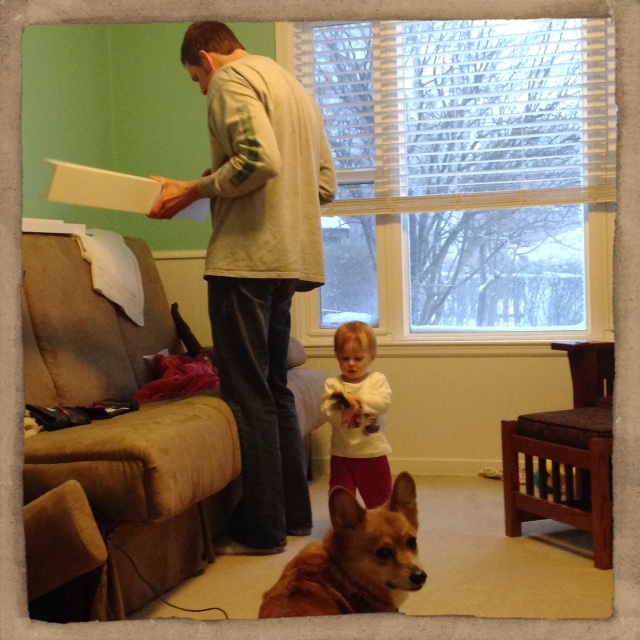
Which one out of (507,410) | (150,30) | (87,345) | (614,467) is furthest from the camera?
(87,345)

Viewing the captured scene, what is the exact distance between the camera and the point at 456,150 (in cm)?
131

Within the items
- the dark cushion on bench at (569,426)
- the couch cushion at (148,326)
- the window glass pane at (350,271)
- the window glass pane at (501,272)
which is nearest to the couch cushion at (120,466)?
the couch cushion at (148,326)

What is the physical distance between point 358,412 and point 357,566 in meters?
0.26

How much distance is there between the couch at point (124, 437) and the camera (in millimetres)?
1197

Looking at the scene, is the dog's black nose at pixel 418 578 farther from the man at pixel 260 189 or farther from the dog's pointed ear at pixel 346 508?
the man at pixel 260 189

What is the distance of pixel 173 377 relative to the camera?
1.53 meters

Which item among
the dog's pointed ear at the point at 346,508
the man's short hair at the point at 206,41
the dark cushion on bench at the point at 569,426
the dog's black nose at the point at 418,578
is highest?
the man's short hair at the point at 206,41

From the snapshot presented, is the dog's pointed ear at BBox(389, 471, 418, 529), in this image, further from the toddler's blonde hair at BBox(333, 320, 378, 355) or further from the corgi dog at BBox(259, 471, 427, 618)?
the toddler's blonde hair at BBox(333, 320, 378, 355)

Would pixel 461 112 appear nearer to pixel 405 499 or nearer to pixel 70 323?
pixel 405 499

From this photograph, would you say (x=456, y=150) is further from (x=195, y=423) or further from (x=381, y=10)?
(x=195, y=423)

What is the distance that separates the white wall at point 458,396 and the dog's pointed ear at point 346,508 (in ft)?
0.63

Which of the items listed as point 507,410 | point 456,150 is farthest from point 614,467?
point 456,150

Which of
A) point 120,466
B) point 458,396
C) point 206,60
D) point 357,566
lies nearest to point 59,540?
point 120,466

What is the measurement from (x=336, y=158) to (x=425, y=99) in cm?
19
